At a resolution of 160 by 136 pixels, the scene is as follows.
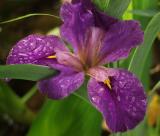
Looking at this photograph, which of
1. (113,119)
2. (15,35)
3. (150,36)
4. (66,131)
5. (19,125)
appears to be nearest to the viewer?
(113,119)

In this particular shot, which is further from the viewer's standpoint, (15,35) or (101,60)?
(15,35)

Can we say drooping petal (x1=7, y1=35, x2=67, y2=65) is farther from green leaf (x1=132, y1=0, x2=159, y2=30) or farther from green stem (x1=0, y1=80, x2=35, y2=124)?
green stem (x1=0, y1=80, x2=35, y2=124)

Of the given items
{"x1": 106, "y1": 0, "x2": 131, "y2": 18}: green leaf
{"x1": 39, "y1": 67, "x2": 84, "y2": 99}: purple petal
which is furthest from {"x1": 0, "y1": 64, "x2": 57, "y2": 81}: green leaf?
{"x1": 106, "y1": 0, "x2": 131, "y2": 18}: green leaf

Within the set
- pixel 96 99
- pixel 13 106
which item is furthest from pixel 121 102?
pixel 13 106

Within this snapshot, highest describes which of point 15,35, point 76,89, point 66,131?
point 76,89

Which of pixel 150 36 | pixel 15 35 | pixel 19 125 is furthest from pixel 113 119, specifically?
pixel 15 35

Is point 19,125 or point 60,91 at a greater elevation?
point 60,91

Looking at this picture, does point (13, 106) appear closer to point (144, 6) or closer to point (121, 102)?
point (144, 6)

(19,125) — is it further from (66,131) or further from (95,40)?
(95,40)
